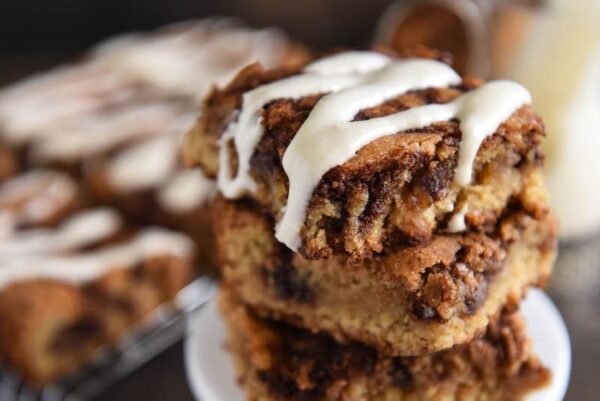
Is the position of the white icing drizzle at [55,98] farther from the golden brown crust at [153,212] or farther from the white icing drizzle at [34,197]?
the golden brown crust at [153,212]

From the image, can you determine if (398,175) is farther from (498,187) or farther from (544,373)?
(544,373)

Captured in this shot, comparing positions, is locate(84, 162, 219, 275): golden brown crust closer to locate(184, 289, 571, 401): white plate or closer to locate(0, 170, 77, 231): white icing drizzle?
locate(0, 170, 77, 231): white icing drizzle

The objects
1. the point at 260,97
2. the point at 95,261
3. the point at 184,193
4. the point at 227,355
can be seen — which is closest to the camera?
the point at 260,97

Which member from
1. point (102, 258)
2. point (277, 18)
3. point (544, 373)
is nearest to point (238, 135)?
point (544, 373)

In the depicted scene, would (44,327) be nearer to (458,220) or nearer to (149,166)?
(149,166)

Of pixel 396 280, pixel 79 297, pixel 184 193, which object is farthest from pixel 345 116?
pixel 184 193

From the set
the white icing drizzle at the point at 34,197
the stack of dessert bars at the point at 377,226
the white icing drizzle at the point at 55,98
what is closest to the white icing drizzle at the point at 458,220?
the stack of dessert bars at the point at 377,226

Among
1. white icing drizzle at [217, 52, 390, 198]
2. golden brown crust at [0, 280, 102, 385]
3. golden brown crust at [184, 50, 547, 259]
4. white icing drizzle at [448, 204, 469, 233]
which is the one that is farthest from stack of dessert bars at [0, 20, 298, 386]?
white icing drizzle at [448, 204, 469, 233]
